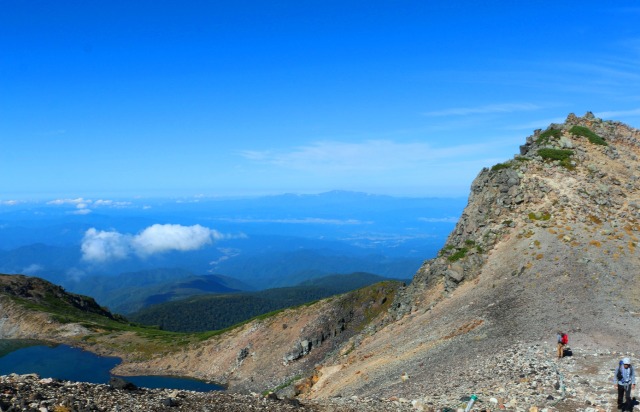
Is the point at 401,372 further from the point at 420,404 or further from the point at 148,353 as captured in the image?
the point at 148,353

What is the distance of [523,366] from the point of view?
2672 centimetres

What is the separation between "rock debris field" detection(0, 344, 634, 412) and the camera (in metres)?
19.1

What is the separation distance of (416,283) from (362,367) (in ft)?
60.2

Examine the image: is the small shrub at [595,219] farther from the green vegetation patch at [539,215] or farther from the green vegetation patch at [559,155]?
the green vegetation patch at [559,155]

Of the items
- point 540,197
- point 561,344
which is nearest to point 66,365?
point 540,197

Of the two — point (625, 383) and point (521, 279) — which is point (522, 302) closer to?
point (521, 279)

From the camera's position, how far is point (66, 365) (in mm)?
93938

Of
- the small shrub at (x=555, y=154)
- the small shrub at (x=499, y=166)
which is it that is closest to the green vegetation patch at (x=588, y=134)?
the small shrub at (x=555, y=154)

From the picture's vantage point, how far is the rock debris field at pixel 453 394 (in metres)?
19.1

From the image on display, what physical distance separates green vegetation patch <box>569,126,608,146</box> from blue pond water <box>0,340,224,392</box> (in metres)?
71.7

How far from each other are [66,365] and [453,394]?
95541 mm

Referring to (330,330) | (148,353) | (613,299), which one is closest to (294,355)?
(330,330)

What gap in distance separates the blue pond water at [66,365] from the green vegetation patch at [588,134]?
71.7 meters

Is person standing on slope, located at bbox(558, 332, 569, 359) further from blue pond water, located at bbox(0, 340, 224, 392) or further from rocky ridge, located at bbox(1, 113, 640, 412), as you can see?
blue pond water, located at bbox(0, 340, 224, 392)
